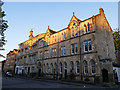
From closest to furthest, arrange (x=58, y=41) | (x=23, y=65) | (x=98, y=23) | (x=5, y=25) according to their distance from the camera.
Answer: (x=5, y=25) < (x=98, y=23) < (x=58, y=41) < (x=23, y=65)

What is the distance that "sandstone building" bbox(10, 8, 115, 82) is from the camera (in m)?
21.9

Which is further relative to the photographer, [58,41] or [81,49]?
[58,41]

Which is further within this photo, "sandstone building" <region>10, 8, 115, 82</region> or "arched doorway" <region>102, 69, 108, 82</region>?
"sandstone building" <region>10, 8, 115, 82</region>

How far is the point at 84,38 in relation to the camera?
25203 millimetres

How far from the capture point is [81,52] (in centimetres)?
2527

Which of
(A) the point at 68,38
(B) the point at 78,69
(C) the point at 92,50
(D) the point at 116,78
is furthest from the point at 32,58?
(D) the point at 116,78

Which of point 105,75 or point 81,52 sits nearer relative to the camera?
point 105,75

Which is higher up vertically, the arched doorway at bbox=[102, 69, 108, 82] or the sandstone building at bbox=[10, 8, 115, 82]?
the sandstone building at bbox=[10, 8, 115, 82]

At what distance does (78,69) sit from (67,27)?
1169 centimetres

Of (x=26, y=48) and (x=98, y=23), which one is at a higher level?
(x=98, y=23)

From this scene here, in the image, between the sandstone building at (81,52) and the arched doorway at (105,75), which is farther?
the sandstone building at (81,52)

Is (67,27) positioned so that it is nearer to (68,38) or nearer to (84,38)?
(68,38)

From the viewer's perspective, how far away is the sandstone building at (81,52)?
71.8ft

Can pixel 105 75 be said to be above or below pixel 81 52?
below
